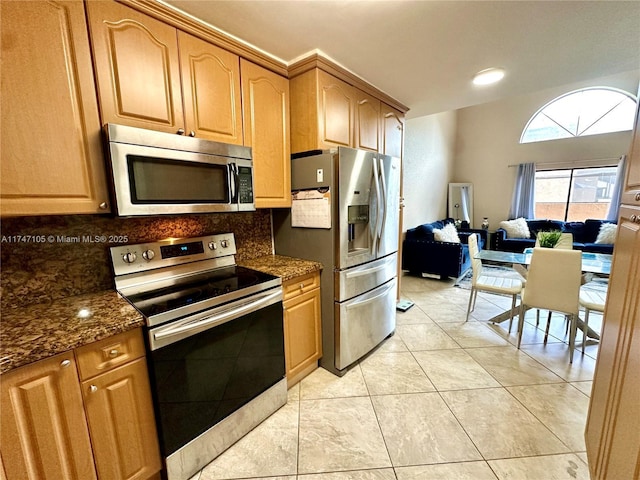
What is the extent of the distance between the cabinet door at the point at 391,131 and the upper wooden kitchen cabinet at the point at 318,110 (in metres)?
Result: 0.61

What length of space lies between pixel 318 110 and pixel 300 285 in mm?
1221

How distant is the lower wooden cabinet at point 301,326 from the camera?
1.83 metres

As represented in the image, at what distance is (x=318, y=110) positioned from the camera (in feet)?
6.11

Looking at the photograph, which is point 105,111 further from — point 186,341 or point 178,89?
point 186,341

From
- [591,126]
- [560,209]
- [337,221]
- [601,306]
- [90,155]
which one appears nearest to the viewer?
[90,155]

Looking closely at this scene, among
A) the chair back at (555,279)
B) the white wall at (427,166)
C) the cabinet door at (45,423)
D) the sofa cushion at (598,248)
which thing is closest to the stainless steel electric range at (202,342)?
the cabinet door at (45,423)

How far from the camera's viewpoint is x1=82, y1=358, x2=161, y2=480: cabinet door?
3.47 ft

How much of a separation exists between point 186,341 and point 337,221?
1124 millimetres

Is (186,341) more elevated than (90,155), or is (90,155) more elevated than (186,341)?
(90,155)

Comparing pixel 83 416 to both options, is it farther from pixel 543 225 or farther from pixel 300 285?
pixel 543 225

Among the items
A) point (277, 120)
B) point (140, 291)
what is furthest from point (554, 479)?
point (277, 120)

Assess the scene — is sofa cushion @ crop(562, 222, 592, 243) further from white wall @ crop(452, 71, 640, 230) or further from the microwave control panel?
the microwave control panel

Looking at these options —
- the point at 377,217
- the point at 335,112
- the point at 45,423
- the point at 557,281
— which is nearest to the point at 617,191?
the point at 557,281

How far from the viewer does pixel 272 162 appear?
6.20 ft
